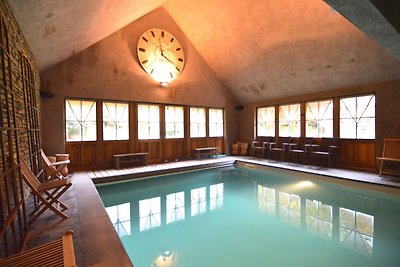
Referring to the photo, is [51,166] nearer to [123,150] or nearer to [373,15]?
[123,150]

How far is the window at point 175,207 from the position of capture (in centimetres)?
348

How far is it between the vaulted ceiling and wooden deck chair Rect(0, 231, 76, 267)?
2.82 metres

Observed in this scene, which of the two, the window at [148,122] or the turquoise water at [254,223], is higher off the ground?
the window at [148,122]

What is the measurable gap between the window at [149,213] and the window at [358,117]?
5604 mm

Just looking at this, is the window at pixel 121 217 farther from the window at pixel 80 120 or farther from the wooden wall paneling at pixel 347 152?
the wooden wall paneling at pixel 347 152

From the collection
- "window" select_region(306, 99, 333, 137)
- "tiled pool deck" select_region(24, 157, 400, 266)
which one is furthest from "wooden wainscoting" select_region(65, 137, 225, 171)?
"window" select_region(306, 99, 333, 137)

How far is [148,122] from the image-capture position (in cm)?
680

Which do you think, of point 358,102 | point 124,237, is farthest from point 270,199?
point 358,102

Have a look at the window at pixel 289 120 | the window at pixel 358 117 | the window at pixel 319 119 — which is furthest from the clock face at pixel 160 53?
the window at pixel 358 117

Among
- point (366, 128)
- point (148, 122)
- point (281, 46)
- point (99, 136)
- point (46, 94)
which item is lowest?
point (99, 136)

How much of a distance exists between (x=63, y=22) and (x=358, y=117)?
23.8 ft

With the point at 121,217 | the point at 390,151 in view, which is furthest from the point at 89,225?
the point at 390,151

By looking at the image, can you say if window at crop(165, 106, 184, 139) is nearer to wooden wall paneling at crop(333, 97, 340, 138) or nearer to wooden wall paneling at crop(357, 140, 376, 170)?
wooden wall paneling at crop(333, 97, 340, 138)

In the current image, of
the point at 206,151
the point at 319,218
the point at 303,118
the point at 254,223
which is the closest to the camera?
the point at 254,223
